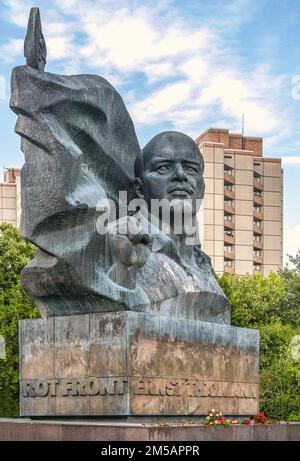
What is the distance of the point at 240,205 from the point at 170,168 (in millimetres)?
46290

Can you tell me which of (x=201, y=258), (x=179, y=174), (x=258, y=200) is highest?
(x=258, y=200)

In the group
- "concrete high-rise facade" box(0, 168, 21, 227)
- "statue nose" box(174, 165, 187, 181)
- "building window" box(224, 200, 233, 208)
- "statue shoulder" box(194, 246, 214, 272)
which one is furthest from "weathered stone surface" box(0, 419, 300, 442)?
"concrete high-rise facade" box(0, 168, 21, 227)

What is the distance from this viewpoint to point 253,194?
61438 mm

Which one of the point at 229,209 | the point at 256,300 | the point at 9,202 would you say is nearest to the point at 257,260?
the point at 229,209

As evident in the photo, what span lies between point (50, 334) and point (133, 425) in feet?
7.11

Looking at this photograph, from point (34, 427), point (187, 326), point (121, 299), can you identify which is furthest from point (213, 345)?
point (34, 427)

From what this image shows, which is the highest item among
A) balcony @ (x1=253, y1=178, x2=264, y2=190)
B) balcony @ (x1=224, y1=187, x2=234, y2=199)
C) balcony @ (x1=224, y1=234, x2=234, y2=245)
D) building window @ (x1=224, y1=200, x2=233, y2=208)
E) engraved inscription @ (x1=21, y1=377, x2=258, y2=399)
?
balcony @ (x1=253, y1=178, x2=264, y2=190)

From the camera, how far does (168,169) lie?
46.8 ft

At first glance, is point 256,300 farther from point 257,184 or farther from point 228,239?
point 257,184

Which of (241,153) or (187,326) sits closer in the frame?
(187,326)

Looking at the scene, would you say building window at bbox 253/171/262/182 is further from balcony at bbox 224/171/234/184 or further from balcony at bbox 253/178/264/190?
balcony at bbox 224/171/234/184

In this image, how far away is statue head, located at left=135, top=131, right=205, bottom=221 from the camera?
14.1 m

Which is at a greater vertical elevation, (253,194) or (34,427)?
(253,194)
